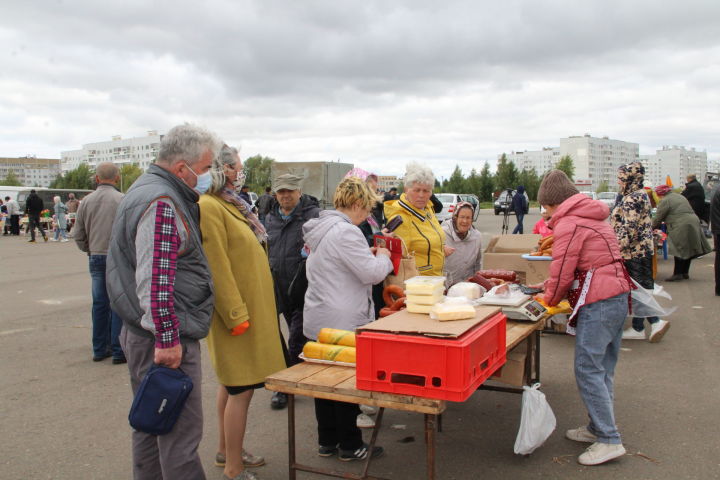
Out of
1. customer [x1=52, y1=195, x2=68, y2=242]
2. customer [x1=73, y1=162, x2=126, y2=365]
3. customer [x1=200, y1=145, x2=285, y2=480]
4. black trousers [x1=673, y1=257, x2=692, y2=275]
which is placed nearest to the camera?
customer [x1=200, y1=145, x2=285, y2=480]

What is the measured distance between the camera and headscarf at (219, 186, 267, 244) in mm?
3312

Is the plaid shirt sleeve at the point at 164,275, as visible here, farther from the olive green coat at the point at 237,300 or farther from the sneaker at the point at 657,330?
the sneaker at the point at 657,330

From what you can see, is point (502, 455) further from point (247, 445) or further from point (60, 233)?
point (60, 233)

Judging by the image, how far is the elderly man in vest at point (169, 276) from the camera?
8.08 ft

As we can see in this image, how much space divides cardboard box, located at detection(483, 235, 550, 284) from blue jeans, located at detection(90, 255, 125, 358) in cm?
384

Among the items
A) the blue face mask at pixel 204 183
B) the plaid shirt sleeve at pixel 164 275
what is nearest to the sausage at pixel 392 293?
the blue face mask at pixel 204 183

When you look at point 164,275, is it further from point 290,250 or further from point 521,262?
point 521,262

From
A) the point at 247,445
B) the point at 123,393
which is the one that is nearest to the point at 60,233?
the point at 123,393

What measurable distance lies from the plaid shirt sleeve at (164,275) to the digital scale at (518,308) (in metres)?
2.06

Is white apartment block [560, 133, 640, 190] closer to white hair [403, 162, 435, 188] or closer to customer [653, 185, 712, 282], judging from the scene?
customer [653, 185, 712, 282]

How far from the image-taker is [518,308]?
3854 millimetres

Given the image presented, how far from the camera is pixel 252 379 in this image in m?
3.31

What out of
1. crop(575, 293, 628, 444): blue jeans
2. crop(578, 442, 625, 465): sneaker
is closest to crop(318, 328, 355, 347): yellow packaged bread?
crop(575, 293, 628, 444): blue jeans

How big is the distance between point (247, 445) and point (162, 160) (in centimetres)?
225
